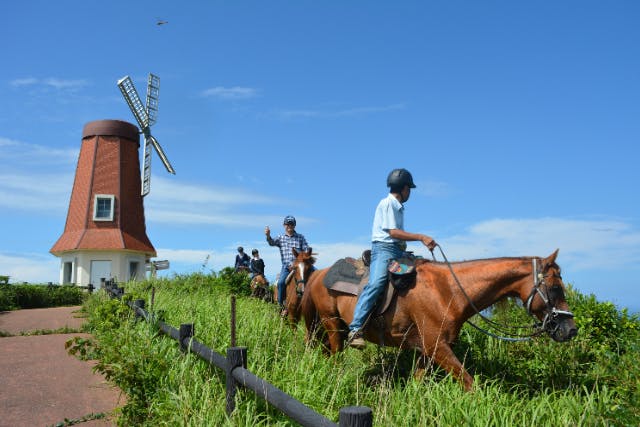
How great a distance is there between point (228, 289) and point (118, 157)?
16.6 metres

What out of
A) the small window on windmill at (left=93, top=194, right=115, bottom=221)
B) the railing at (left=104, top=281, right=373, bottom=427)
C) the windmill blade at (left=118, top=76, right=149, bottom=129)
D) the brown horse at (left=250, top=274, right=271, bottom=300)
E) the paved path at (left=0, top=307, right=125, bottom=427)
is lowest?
the paved path at (left=0, top=307, right=125, bottom=427)

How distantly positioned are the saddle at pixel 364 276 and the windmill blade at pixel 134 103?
30.1 meters

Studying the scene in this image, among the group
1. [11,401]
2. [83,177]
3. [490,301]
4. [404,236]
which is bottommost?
[11,401]

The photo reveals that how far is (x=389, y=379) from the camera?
5.55m

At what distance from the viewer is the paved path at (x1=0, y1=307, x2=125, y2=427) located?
5.88 m

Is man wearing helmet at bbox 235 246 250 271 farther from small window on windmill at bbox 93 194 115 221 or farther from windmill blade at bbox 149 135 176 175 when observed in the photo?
windmill blade at bbox 149 135 176 175

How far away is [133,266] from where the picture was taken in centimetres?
2919

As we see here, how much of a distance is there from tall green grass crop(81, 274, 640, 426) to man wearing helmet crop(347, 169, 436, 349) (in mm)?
566

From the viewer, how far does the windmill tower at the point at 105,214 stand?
2788cm

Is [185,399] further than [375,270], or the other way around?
[375,270]

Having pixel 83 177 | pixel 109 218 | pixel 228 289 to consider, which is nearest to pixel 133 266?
pixel 109 218

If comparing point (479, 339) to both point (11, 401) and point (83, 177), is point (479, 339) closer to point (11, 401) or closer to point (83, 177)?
point (11, 401)

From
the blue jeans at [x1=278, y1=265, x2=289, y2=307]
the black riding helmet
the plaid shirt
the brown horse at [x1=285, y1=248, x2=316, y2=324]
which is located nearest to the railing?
the brown horse at [x1=285, y1=248, x2=316, y2=324]

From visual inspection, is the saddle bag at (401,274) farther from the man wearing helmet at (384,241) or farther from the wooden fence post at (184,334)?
the wooden fence post at (184,334)
